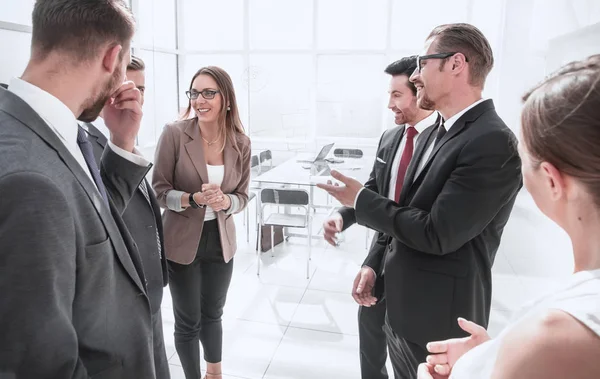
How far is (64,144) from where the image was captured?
37.3 inches

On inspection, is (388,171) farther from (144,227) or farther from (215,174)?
(144,227)

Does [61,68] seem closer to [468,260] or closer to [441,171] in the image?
[441,171]

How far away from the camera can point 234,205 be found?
91.7 inches

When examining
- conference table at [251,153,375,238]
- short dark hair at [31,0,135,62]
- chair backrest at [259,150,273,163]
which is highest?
short dark hair at [31,0,135,62]

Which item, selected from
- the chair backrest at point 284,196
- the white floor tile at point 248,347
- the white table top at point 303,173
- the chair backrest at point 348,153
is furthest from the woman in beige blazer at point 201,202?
the chair backrest at point 348,153

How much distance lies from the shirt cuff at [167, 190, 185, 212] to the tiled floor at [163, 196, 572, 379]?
1.20m

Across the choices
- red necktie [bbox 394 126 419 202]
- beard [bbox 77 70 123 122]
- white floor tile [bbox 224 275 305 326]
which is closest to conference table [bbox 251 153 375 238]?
white floor tile [bbox 224 275 305 326]

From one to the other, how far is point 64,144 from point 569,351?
3.35ft

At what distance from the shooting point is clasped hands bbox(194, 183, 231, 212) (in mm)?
2168

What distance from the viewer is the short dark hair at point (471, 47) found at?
1621 mm

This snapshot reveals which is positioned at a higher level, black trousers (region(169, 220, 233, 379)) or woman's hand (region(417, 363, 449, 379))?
woman's hand (region(417, 363, 449, 379))

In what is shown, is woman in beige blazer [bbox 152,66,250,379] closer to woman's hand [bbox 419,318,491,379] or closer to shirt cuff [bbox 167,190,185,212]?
shirt cuff [bbox 167,190,185,212]

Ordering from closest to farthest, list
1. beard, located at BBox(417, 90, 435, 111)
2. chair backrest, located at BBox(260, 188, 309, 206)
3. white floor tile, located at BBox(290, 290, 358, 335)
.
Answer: beard, located at BBox(417, 90, 435, 111), white floor tile, located at BBox(290, 290, 358, 335), chair backrest, located at BBox(260, 188, 309, 206)

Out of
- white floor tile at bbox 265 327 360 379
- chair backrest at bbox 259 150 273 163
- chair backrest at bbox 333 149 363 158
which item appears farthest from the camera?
chair backrest at bbox 333 149 363 158
